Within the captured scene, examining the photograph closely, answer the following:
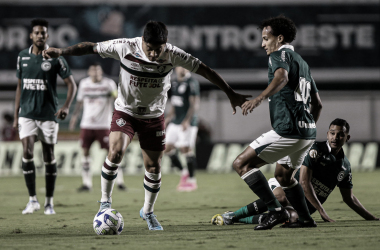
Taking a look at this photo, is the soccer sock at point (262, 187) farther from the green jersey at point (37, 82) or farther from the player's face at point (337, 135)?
the green jersey at point (37, 82)

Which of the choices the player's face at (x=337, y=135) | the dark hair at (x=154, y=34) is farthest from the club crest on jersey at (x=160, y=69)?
the player's face at (x=337, y=135)

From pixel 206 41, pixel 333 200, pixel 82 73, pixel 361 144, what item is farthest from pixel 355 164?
pixel 82 73

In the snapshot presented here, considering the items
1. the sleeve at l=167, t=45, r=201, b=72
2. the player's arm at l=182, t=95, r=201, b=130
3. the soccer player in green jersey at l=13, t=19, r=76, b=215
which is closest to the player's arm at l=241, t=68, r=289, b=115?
the sleeve at l=167, t=45, r=201, b=72

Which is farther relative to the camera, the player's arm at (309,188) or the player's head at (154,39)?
the player's arm at (309,188)

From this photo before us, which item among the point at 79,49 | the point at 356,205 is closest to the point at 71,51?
the point at 79,49

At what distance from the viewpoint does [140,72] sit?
5547 millimetres

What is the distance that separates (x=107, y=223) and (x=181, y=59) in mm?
1778

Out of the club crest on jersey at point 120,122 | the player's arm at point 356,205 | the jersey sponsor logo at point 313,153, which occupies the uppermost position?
the club crest on jersey at point 120,122

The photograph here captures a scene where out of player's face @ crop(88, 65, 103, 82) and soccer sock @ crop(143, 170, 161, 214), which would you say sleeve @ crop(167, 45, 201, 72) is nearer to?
soccer sock @ crop(143, 170, 161, 214)

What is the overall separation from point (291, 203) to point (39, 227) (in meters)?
2.71

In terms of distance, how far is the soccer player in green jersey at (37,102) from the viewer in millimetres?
7480

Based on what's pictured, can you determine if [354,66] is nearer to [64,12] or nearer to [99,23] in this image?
[99,23]

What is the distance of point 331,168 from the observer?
241 inches

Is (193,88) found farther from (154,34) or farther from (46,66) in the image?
(154,34)
